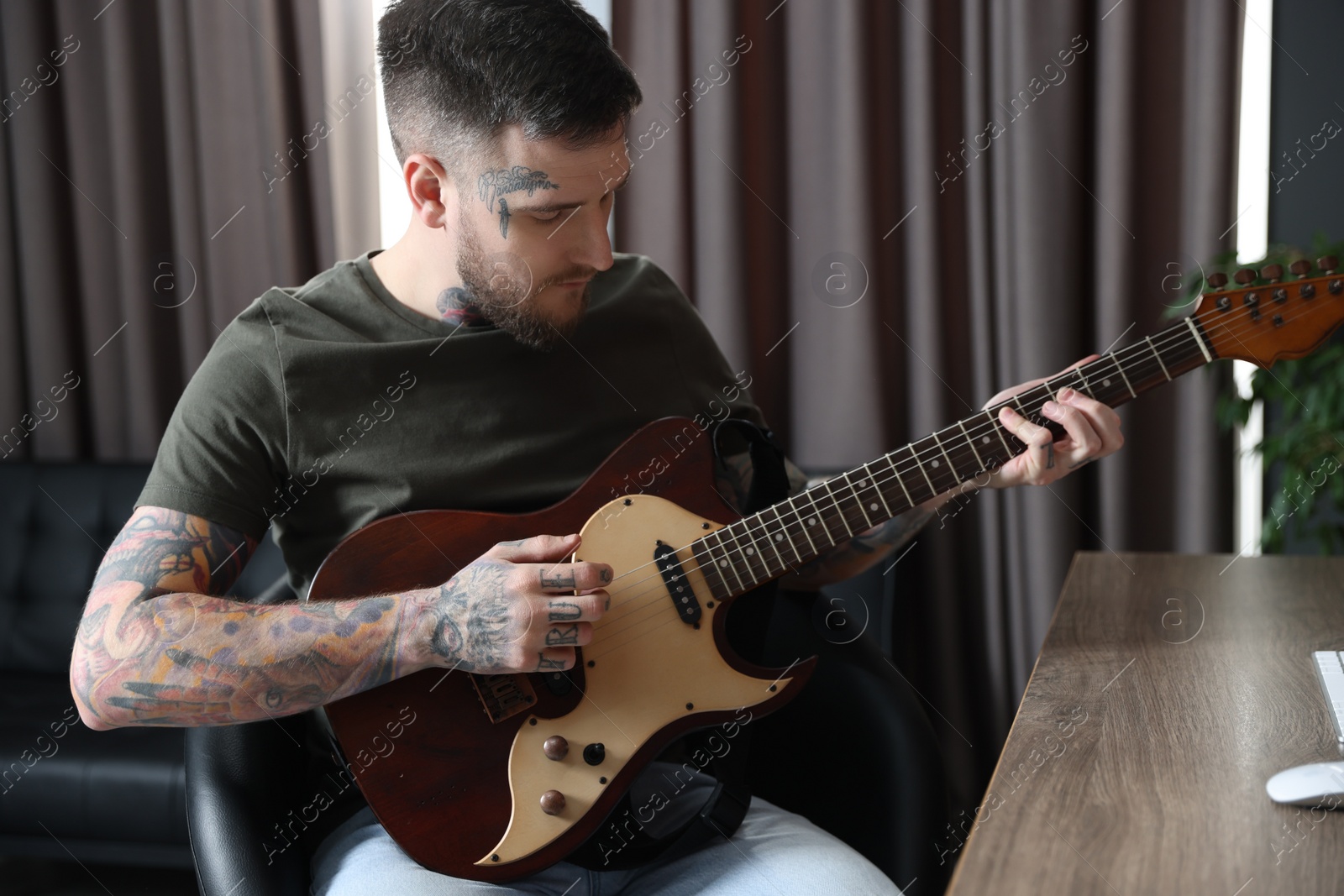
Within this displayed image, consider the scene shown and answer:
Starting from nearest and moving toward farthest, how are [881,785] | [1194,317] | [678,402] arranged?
[1194,317] → [881,785] → [678,402]

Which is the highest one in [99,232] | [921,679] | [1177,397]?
[99,232]

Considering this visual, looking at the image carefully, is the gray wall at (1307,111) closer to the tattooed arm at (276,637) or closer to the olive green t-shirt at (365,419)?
the olive green t-shirt at (365,419)

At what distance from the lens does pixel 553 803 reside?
96 centimetres

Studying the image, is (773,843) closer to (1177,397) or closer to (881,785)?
(881,785)

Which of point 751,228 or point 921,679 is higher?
point 751,228

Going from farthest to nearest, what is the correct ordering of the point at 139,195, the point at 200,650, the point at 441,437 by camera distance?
the point at 139,195
the point at 441,437
the point at 200,650

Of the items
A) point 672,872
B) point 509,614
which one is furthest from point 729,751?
point 509,614

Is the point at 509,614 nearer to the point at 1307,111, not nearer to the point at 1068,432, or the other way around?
the point at 1068,432

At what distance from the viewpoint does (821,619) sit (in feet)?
4.38

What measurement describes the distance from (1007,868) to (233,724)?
775 millimetres

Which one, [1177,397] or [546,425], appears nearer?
[546,425]

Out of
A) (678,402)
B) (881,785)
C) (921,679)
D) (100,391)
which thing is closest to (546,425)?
(678,402)

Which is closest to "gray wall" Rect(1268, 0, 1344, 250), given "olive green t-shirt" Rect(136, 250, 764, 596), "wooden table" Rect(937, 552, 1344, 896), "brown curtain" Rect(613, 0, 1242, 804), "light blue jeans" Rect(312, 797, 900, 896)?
"brown curtain" Rect(613, 0, 1242, 804)

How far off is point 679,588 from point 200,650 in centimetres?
47
